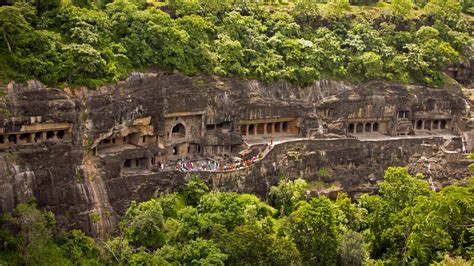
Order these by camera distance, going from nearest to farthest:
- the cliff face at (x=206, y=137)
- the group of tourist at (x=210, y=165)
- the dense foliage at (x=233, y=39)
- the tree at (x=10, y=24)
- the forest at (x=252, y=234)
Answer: the forest at (x=252, y=234)
the cliff face at (x=206, y=137)
the tree at (x=10, y=24)
the dense foliage at (x=233, y=39)
the group of tourist at (x=210, y=165)

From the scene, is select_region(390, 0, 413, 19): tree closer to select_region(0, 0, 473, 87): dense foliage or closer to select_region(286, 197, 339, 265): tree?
select_region(0, 0, 473, 87): dense foliage

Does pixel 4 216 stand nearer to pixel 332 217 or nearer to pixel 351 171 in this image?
pixel 332 217

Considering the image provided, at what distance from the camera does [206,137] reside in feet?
141

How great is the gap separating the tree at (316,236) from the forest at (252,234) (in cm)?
5

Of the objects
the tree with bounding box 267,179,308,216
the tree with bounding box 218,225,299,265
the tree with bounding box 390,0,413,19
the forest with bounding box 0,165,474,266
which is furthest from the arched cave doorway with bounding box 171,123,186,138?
the tree with bounding box 390,0,413,19

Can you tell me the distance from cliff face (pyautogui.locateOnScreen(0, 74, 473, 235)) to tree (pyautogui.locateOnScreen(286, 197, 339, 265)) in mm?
7155

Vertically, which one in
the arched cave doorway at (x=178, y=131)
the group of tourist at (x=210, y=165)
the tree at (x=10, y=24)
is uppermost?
the tree at (x=10, y=24)

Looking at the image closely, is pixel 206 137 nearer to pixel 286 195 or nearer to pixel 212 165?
pixel 212 165

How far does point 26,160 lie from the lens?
3316 centimetres

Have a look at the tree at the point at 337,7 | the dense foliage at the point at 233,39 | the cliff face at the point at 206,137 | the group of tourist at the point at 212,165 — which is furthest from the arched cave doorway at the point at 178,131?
the tree at the point at 337,7

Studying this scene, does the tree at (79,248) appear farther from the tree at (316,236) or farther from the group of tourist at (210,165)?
the tree at (316,236)

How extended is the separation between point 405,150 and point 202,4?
1915 cm

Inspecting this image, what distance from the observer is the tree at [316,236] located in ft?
115

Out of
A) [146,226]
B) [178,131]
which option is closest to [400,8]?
[178,131]
